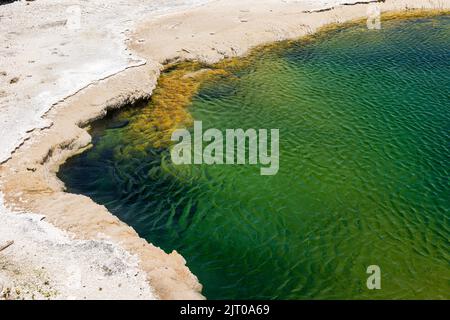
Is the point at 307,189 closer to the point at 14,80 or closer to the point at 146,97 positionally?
the point at 146,97

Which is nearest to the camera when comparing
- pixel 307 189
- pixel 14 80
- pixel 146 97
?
pixel 307 189

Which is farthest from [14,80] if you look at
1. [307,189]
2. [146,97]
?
[307,189]

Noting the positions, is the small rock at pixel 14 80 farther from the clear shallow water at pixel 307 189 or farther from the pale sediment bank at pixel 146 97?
the clear shallow water at pixel 307 189

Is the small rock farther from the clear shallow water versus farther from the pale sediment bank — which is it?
the clear shallow water

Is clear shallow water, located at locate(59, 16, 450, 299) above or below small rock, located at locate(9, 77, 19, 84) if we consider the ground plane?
below

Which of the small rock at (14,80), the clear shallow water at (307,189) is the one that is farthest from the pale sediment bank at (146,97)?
the small rock at (14,80)

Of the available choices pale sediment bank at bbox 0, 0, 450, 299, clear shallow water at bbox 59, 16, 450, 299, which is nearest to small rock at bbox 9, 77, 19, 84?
pale sediment bank at bbox 0, 0, 450, 299

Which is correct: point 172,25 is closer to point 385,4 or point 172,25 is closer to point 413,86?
point 413,86
